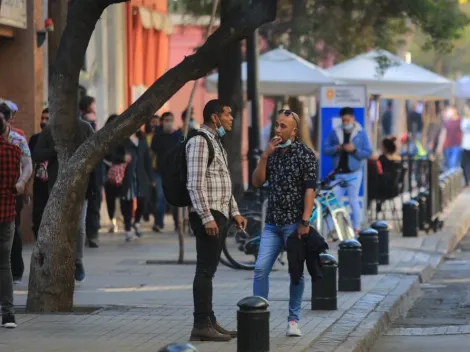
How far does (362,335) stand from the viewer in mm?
11289

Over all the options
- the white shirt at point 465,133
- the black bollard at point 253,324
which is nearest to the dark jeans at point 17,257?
the black bollard at point 253,324

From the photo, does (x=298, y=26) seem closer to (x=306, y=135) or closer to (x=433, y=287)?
(x=306, y=135)

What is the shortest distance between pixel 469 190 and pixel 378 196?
49.2 ft

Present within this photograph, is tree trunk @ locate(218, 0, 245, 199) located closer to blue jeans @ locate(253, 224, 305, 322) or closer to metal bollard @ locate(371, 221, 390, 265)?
metal bollard @ locate(371, 221, 390, 265)

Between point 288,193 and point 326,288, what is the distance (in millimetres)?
1797

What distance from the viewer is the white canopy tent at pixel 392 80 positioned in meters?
26.2

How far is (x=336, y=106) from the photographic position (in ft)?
70.3

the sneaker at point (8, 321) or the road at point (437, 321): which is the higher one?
the sneaker at point (8, 321)

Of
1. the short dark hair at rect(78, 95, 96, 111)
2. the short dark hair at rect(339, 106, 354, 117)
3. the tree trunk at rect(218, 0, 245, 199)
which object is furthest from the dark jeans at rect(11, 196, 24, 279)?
the tree trunk at rect(218, 0, 245, 199)

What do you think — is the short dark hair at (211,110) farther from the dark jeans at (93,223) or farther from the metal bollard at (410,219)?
the metal bollard at (410,219)

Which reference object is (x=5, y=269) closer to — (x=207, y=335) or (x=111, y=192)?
(x=207, y=335)

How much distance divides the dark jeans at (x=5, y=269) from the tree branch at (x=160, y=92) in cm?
131

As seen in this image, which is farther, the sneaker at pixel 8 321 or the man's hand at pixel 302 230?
the sneaker at pixel 8 321

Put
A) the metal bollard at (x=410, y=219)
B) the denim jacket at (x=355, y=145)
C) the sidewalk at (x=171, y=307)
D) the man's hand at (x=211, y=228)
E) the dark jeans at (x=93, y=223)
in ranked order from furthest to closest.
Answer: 1. the metal bollard at (x=410, y=219)
2. the denim jacket at (x=355, y=145)
3. the dark jeans at (x=93, y=223)
4. the sidewalk at (x=171, y=307)
5. the man's hand at (x=211, y=228)
